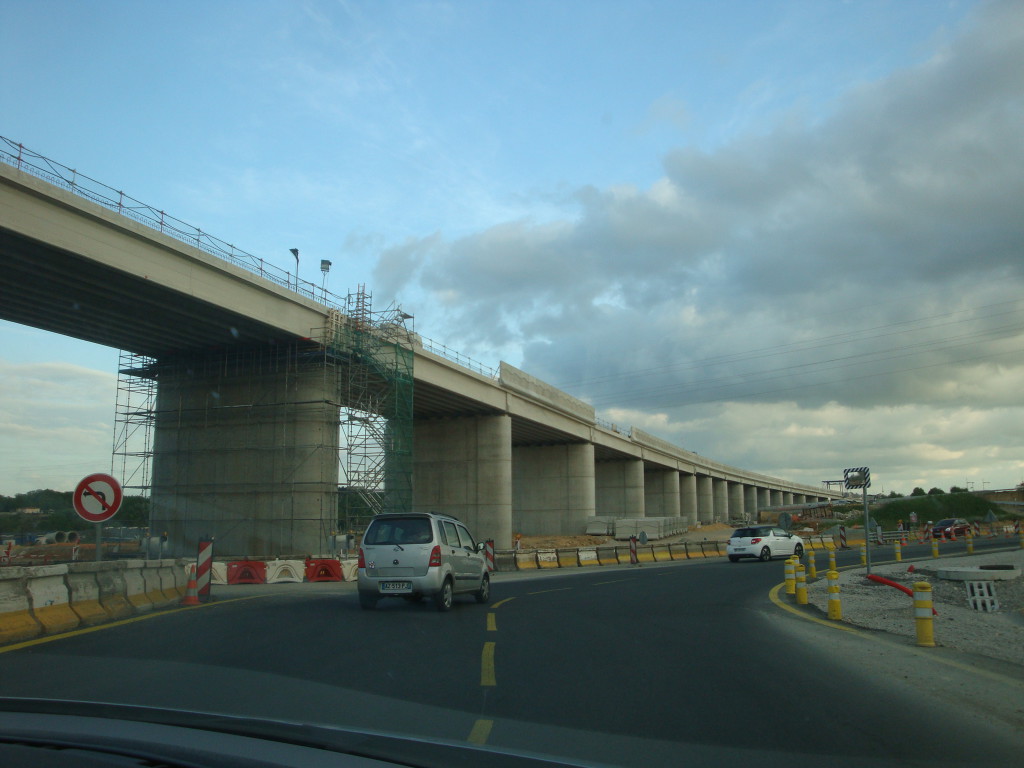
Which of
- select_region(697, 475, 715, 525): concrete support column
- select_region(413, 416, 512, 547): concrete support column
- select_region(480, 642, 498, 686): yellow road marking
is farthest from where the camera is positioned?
select_region(697, 475, 715, 525): concrete support column

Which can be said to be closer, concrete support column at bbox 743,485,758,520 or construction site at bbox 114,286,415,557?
construction site at bbox 114,286,415,557

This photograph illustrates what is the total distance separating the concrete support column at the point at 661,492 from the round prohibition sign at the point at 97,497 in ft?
277

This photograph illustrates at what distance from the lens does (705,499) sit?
111m

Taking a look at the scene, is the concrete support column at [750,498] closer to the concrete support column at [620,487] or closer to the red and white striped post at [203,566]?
the concrete support column at [620,487]

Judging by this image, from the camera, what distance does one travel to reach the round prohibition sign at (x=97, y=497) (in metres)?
12.1

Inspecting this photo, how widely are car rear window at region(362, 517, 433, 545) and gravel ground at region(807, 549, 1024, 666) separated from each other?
7370mm

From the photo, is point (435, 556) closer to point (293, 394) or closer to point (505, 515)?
point (293, 394)

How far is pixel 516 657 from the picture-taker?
9.16 metres

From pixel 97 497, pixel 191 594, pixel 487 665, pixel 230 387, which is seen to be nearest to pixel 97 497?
pixel 97 497

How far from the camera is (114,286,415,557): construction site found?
35.3 metres

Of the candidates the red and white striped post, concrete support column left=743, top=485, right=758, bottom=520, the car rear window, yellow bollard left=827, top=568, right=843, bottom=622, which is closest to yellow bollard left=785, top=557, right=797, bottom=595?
yellow bollard left=827, top=568, right=843, bottom=622

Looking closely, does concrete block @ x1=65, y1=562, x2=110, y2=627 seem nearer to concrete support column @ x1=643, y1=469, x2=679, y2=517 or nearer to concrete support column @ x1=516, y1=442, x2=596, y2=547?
concrete support column @ x1=516, y1=442, x2=596, y2=547

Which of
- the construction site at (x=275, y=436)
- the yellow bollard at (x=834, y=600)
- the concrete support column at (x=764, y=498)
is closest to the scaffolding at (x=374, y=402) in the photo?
the construction site at (x=275, y=436)

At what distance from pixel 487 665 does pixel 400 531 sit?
20.1ft
